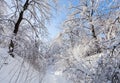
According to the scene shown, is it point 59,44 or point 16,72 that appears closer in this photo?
point 16,72

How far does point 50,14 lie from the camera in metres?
14.1

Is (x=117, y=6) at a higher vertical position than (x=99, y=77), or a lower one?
higher

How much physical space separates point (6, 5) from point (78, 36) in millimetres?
6553

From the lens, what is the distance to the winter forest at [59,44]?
420cm

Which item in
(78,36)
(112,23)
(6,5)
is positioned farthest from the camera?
(78,36)

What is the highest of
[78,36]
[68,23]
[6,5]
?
[6,5]

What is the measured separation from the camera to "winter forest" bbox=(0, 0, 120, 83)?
4.20 meters

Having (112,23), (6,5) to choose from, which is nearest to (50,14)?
(6,5)

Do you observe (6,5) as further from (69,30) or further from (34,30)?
(69,30)

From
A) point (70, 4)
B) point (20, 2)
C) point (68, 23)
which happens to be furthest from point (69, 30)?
point (20, 2)

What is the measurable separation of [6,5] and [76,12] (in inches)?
251

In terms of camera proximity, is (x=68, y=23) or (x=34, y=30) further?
(x=68, y=23)

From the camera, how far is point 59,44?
17031 millimetres

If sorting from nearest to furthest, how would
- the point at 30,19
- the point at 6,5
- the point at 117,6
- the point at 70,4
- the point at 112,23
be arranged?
the point at 117,6 < the point at 112,23 < the point at 6,5 < the point at 30,19 < the point at 70,4
